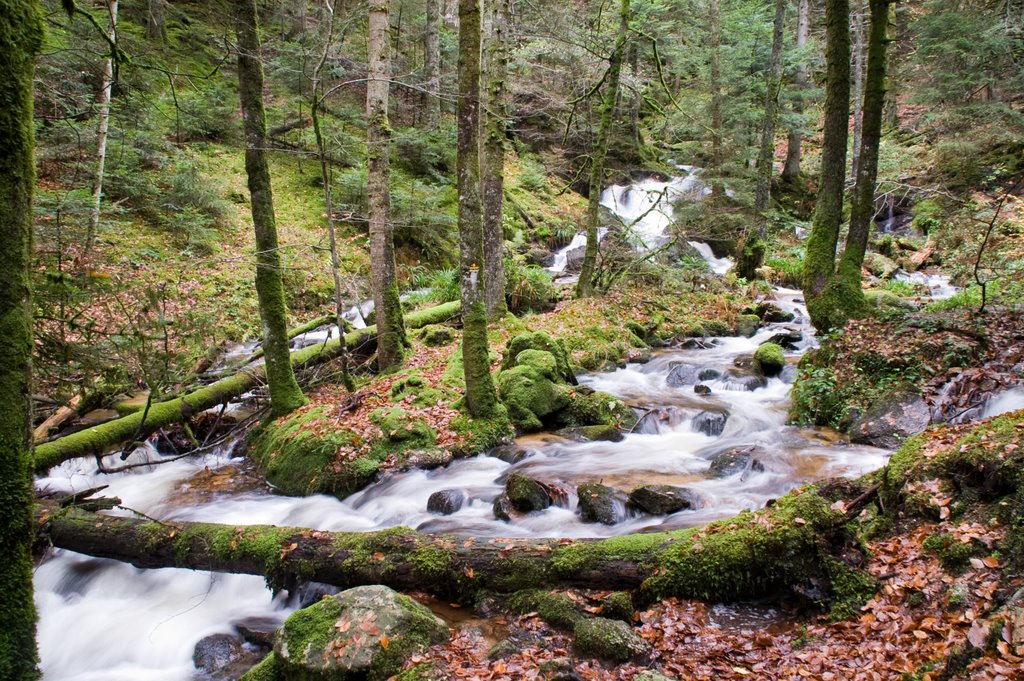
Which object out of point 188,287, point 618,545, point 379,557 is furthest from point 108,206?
point 618,545

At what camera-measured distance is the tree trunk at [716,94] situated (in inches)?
789

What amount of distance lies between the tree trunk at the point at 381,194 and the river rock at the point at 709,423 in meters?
5.35

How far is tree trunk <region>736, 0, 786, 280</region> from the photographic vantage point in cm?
1811

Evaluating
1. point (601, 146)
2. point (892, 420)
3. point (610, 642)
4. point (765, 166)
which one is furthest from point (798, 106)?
point (610, 642)

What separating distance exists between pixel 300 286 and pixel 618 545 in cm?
1263

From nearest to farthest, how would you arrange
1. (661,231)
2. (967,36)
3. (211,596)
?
(211,596), (967,36), (661,231)

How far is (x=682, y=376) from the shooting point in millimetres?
11859

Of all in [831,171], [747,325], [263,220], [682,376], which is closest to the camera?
[263,220]

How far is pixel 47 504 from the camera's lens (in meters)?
7.03

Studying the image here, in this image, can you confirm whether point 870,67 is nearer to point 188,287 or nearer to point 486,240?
point 486,240

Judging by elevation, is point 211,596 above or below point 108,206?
below

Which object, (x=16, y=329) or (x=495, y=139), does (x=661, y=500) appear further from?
(x=495, y=139)

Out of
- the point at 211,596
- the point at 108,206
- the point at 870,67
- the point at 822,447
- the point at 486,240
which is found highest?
the point at 870,67

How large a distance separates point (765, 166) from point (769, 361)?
1014cm
